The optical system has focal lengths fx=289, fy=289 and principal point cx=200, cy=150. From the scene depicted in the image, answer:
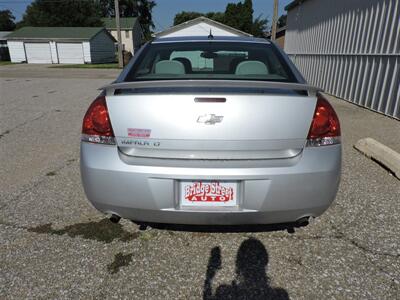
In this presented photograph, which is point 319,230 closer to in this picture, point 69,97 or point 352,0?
point 352,0

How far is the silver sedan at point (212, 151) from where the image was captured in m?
1.75

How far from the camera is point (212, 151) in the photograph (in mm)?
1768

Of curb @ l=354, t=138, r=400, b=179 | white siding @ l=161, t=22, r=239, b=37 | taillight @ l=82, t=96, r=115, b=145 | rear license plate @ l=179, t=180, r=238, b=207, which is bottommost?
curb @ l=354, t=138, r=400, b=179

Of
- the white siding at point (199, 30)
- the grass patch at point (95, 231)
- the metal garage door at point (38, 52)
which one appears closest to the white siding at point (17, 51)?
the metal garage door at point (38, 52)

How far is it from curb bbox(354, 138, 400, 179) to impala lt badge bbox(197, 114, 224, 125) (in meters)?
2.96

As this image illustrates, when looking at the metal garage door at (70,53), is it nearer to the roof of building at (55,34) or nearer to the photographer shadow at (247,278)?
the roof of building at (55,34)

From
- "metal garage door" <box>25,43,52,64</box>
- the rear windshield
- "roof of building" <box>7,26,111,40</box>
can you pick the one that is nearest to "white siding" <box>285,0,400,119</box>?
the rear windshield

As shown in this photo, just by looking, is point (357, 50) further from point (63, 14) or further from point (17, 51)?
point (63, 14)

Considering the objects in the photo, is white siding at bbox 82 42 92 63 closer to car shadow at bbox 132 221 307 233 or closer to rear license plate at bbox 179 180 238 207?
car shadow at bbox 132 221 307 233

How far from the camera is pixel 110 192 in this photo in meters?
1.87

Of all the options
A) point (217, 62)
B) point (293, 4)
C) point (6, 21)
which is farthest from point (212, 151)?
point (6, 21)

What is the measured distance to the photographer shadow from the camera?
1.86m

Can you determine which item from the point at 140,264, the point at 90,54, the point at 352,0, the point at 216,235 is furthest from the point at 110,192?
the point at 90,54

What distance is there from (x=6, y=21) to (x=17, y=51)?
169 feet
